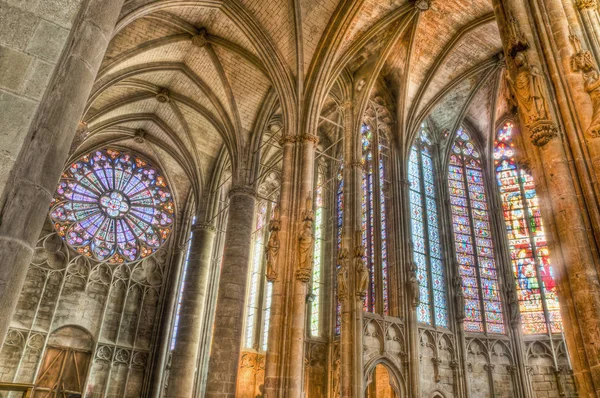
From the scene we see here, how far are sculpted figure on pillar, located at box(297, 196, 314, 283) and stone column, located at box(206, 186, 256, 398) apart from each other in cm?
346

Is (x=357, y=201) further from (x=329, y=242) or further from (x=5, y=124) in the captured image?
(x=5, y=124)

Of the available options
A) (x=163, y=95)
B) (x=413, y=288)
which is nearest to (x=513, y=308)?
(x=413, y=288)

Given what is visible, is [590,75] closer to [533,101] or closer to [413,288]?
[533,101]

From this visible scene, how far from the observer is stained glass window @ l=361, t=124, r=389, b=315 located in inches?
569

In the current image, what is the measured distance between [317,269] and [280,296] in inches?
244

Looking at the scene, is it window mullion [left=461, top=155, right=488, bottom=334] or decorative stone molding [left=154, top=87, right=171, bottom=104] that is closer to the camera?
window mullion [left=461, top=155, right=488, bottom=334]

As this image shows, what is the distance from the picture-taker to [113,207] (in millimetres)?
21172

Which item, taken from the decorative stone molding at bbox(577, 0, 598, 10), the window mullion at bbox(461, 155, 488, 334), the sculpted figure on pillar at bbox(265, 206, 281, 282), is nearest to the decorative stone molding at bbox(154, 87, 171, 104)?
the sculpted figure on pillar at bbox(265, 206, 281, 282)

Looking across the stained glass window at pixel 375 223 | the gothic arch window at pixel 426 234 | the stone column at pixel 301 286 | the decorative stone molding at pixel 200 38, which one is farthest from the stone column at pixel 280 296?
the gothic arch window at pixel 426 234

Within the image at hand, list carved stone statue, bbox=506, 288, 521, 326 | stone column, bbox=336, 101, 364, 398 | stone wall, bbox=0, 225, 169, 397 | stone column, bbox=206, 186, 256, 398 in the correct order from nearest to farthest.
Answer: stone column, bbox=336, 101, 364, 398 → stone column, bbox=206, 186, 256, 398 → carved stone statue, bbox=506, 288, 521, 326 → stone wall, bbox=0, 225, 169, 397

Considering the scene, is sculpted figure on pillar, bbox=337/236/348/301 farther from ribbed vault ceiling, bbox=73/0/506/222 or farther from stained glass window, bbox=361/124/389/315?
ribbed vault ceiling, bbox=73/0/506/222

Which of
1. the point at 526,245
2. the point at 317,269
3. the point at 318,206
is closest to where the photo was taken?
the point at 526,245

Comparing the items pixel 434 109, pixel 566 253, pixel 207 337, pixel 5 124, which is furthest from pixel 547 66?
pixel 207 337

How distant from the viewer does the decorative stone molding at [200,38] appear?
14711mm
